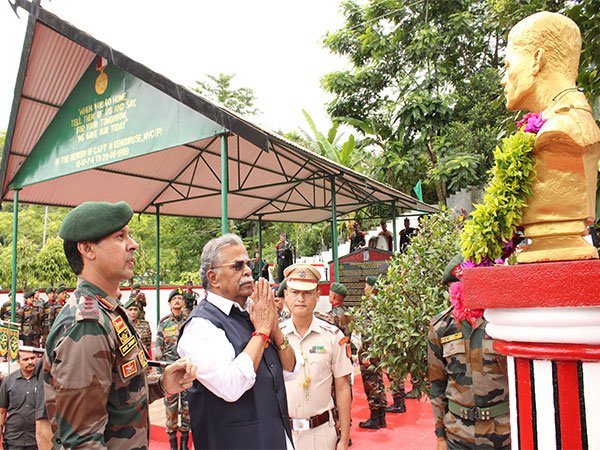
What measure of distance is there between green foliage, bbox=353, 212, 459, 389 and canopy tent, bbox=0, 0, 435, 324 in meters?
2.94

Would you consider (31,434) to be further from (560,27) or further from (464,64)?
(464,64)

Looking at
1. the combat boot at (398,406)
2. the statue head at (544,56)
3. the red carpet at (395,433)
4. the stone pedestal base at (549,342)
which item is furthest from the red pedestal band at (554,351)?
the combat boot at (398,406)

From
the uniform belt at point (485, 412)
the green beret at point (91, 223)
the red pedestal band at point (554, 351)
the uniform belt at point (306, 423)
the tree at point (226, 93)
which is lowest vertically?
the uniform belt at point (306, 423)

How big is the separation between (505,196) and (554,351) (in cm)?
53

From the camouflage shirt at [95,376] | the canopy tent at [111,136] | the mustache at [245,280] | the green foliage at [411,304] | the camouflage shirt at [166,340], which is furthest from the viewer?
the canopy tent at [111,136]

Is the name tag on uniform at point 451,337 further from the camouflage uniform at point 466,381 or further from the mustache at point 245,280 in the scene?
the mustache at point 245,280

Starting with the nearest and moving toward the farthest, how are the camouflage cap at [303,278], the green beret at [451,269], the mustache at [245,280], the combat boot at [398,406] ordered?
1. the mustache at [245,280]
2. the green beret at [451,269]
3. the camouflage cap at [303,278]
4. the combat boot at [398,406]

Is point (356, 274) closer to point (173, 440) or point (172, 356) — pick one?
point (172, 356)

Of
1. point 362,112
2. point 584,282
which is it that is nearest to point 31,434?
point 584,282

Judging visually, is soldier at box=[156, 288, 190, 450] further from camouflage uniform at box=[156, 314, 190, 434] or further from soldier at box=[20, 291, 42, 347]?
soldier at box=[20, 291, 42, 347]

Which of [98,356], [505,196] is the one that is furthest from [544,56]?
[98,356]

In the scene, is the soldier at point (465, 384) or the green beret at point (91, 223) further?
the soldier at point (465, 384)

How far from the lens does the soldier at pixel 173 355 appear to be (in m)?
5.31

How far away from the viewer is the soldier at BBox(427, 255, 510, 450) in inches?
105
